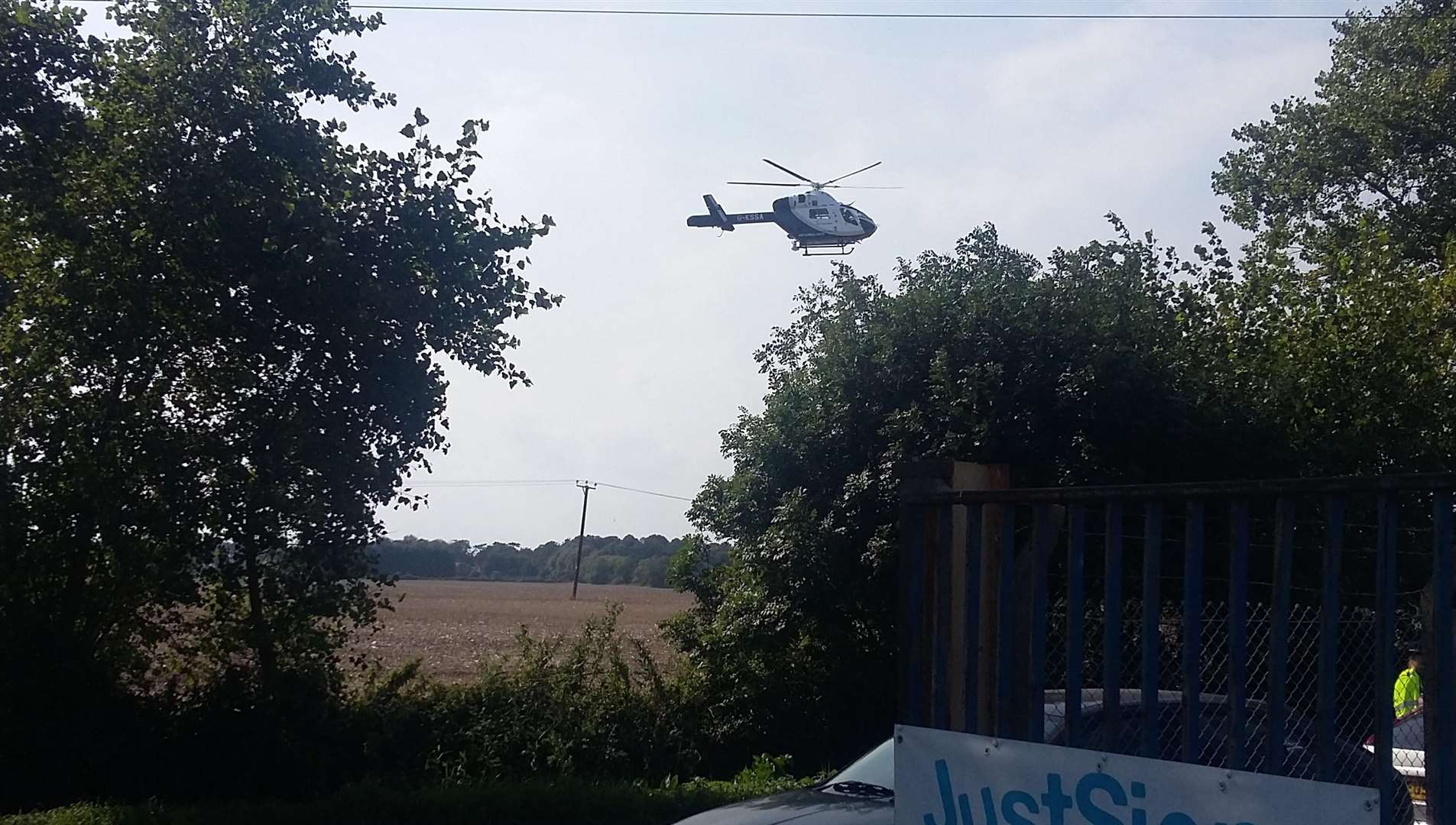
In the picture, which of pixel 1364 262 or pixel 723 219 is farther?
pixel 723 219

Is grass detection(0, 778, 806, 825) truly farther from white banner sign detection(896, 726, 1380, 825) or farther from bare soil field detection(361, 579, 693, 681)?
white banner sign detection(896, 726, 1380, 825)

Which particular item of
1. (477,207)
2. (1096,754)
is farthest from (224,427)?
(1096,754)

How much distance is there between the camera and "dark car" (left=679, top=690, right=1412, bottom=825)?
5.52m

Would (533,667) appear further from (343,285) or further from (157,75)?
(157,75)

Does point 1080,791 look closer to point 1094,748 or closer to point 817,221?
point 1094,748

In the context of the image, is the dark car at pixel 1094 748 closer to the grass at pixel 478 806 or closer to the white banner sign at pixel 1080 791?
the white banner sign at pixel 1080 791

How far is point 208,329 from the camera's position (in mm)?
11547

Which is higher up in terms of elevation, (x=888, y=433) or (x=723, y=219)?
(x=723, y=219)

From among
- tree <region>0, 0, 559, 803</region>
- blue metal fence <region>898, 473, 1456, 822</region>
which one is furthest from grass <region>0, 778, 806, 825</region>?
blue metal fence <region>898, 473, 1456, 822</region>

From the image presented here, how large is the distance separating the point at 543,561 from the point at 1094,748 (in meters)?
101

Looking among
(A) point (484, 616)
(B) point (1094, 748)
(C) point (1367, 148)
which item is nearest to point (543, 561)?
(A) point (484, 616)

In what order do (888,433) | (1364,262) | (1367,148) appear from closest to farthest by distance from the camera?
(888,433), (1364,262), (1367,148)

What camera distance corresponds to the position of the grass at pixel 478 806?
10.9 metres

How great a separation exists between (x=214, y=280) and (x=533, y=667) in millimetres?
5097
